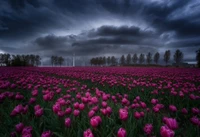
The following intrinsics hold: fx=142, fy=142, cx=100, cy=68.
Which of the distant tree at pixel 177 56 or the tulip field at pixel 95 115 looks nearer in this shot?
the tulip field at pixel 95 115

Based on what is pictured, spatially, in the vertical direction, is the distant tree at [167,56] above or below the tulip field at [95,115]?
above

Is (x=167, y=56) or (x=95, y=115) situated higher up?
(x=167, y=56)

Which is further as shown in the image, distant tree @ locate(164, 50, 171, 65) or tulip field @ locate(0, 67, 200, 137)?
distant tree @ locate(164, 50, 171, 65)

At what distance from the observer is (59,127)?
2514 mm

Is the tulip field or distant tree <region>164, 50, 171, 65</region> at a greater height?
distant tree <region>164, 50, 171, 65</region>

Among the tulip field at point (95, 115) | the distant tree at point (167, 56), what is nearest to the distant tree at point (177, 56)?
the distant tree at point (167, 56)

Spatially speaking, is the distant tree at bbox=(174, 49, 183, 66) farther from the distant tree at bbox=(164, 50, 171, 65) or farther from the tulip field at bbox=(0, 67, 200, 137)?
the tulip field at bbox=(0, 67, 200, 137)

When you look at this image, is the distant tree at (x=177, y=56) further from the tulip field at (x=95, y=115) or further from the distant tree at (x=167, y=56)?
the tulip field at (x=95, y=115)

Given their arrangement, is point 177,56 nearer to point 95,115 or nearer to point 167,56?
point 167,56

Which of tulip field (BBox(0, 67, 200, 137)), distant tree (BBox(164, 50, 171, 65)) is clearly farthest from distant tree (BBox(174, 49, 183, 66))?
tulip field (BBox(0, 67, 200, 137))

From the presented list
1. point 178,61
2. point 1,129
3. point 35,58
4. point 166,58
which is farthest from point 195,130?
point 35,58

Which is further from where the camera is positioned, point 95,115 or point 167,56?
point 167,56

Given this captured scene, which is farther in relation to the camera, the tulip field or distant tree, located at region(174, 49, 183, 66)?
distant tree, located at region(174, 49, 183, 66)

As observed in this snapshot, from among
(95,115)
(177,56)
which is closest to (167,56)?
(177,56)
